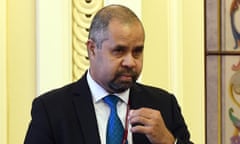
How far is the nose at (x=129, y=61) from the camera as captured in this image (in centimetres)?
160

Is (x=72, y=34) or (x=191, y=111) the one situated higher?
(x=72, y=34)

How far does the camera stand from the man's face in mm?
1608

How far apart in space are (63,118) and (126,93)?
215 mm

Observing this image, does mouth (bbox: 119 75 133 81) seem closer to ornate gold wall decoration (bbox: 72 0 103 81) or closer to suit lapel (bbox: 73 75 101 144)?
suit lapel (bbox: 73 75 101 144)

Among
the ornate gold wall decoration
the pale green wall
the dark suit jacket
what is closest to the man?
the dark suit jacket

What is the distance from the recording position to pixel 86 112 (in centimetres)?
168

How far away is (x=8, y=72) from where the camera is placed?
2391 millimetres

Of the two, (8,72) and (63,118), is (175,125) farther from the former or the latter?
(8,72)

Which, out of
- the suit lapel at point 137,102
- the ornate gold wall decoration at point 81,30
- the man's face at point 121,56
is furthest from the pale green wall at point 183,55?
the man's face at point 121,56

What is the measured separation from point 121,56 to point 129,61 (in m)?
0.03

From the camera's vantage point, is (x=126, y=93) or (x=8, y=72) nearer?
(x=126, y=93)

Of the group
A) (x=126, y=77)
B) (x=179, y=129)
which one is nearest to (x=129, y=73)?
(x=126, y=77)

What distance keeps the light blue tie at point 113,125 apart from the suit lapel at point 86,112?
4cm

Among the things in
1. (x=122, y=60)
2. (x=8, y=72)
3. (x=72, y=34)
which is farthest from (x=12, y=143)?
(x=122, y=60)
